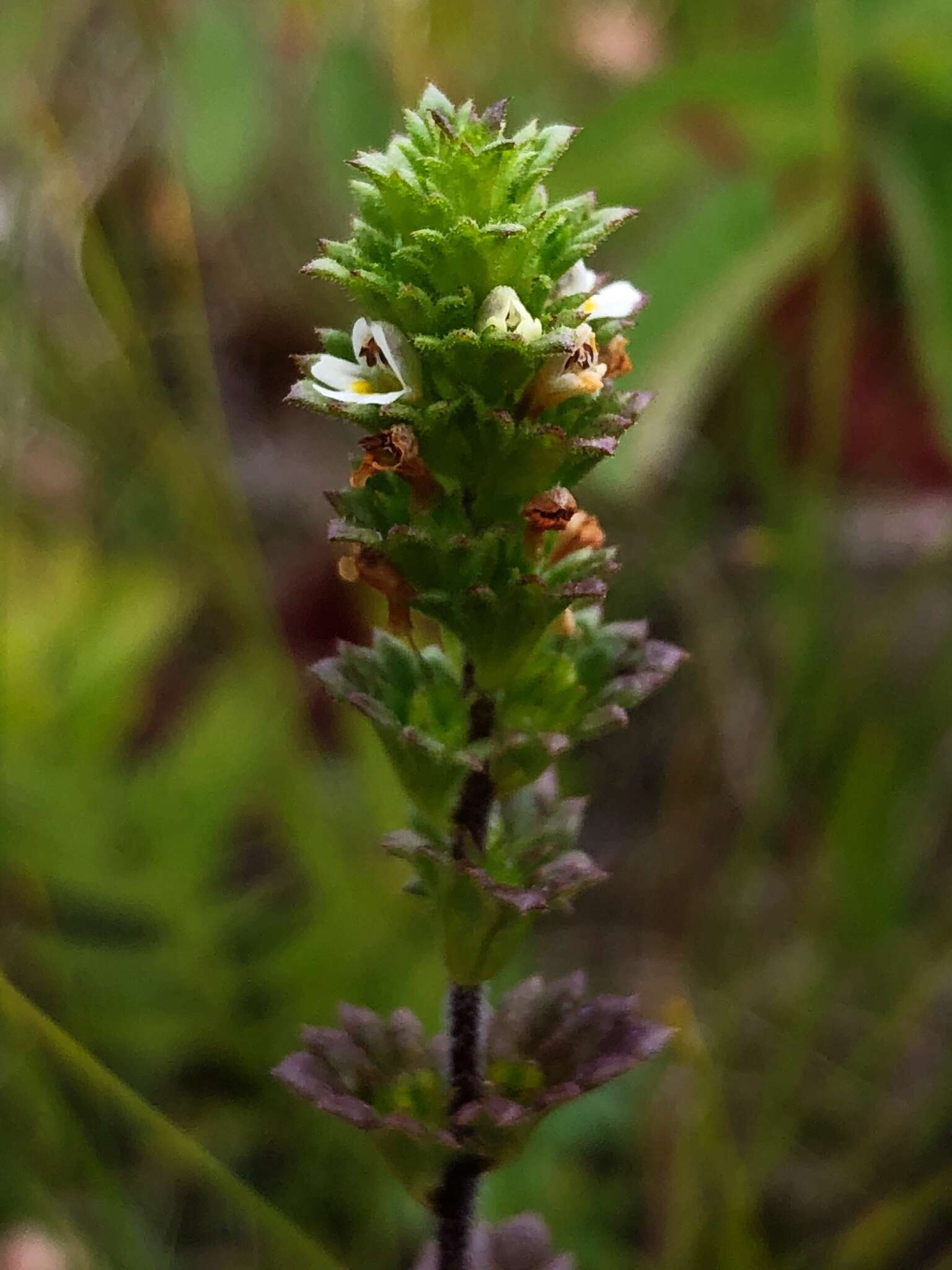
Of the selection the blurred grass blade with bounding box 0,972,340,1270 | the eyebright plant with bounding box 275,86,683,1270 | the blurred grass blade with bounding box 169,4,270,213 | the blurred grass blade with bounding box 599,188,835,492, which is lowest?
the blurred grass blade with bounding box 0,972,340,1270

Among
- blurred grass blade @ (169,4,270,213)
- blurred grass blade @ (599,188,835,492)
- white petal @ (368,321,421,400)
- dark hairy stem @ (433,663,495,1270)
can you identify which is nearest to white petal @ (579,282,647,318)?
white petal @ (368,321,421,400)

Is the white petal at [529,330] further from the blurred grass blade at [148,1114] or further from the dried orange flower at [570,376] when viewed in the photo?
the blurred grass blade at [148,1114]

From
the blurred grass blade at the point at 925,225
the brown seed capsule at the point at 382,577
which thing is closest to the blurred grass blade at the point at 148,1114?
the brown seed capsule at the point at 382,577

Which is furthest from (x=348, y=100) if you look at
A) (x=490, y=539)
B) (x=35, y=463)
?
(x=490, y=539)

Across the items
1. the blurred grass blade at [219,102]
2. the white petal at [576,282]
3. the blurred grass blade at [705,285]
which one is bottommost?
the white petal at [576,282]

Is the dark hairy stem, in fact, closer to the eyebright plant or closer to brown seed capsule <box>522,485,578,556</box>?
the eyebright plant

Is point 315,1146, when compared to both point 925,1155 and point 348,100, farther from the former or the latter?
point 348,100
